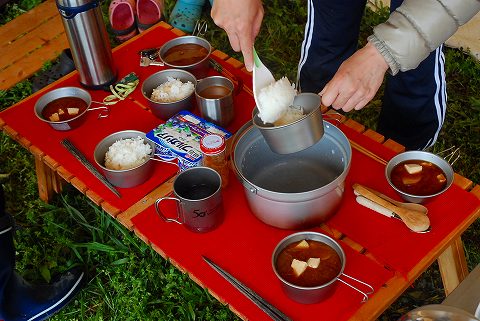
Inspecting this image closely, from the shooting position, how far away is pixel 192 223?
6.22 ft

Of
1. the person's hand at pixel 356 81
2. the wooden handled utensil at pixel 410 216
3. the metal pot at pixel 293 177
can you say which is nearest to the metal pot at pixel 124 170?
the metal pot at pixel 293 177

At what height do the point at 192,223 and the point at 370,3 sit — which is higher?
A: the point at 192,223

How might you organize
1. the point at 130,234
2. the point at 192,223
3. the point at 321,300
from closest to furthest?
the point at 321,300 → the point at 192,223 → the point at 130,234

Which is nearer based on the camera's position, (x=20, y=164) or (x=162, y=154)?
(x=162, y=154)

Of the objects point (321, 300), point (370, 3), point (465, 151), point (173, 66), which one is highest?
point (173, 66)

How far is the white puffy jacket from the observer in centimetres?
176

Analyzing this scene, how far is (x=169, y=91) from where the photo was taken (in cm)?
236

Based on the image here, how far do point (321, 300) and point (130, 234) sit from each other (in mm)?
1231

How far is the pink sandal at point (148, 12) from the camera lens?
3.61m

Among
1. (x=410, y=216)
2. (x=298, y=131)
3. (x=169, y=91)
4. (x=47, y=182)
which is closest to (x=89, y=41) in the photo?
(x=169, y=91)

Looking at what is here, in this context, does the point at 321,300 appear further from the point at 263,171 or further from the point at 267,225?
the point at 263,171

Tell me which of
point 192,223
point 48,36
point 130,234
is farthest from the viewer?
point 48,36

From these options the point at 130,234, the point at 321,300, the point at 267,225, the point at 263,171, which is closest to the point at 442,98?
the point at 263,171

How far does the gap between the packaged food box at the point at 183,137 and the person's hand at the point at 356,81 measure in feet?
1.76
